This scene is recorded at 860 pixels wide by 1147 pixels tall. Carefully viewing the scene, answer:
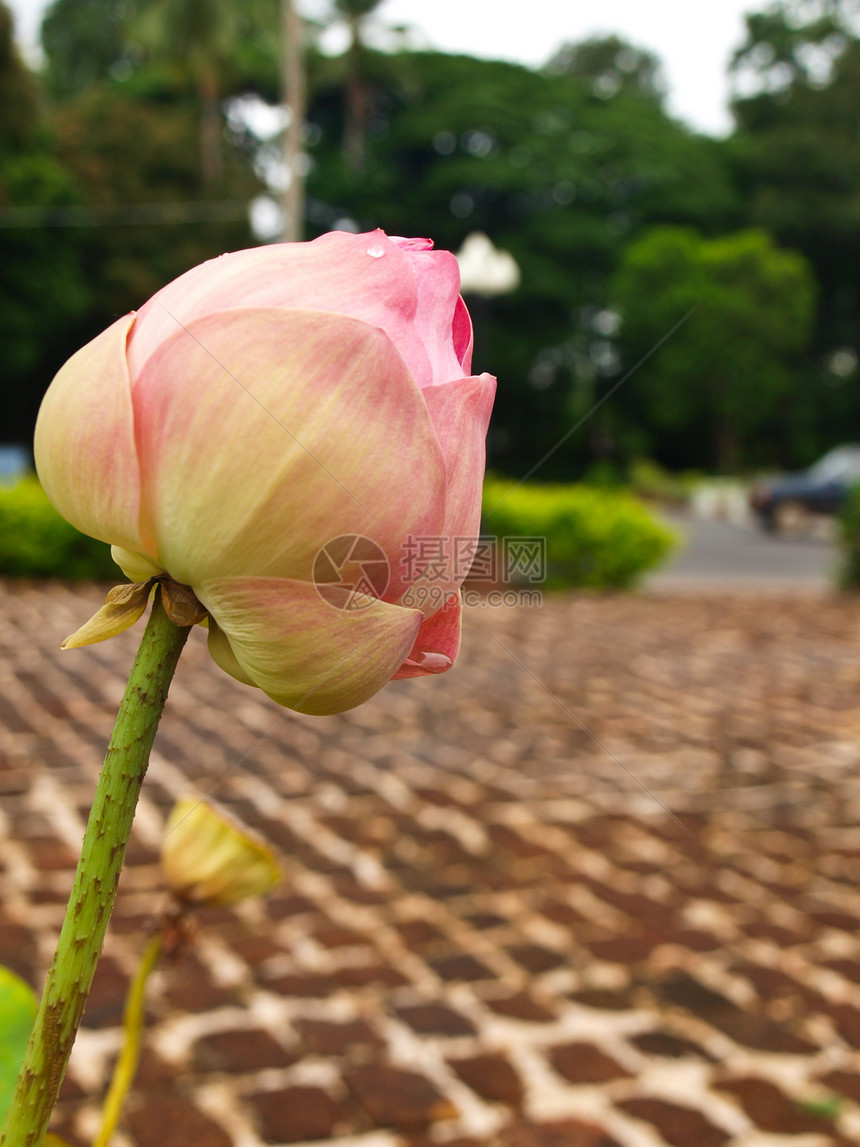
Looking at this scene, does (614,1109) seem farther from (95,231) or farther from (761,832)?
(95,231)

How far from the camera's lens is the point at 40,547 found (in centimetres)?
636

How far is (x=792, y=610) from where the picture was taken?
20.5 ft

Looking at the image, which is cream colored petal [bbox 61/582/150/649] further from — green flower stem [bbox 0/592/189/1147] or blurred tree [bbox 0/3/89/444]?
blurred tree [bbox 0/3/89/444]

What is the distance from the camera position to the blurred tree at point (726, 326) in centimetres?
1681

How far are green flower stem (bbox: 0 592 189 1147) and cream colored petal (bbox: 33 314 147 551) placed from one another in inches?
1.3

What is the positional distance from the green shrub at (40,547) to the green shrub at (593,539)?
268cm

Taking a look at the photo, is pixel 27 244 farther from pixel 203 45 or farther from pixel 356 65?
pixel 356 65

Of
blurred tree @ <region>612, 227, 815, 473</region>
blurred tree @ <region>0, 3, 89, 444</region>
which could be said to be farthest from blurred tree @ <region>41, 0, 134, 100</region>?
blurred tree @ <region>612, 227, 815, 473</region>

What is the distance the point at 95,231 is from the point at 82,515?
17008mm

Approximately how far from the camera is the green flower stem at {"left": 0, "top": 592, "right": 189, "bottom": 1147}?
0.71 ft

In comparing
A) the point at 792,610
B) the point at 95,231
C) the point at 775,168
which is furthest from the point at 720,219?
the point at 792,610

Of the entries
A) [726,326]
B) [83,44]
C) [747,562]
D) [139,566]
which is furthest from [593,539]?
[83,44]

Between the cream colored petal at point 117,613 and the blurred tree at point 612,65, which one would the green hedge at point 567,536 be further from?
the blurred tree at point 612,65

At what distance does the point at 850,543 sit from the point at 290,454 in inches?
314
